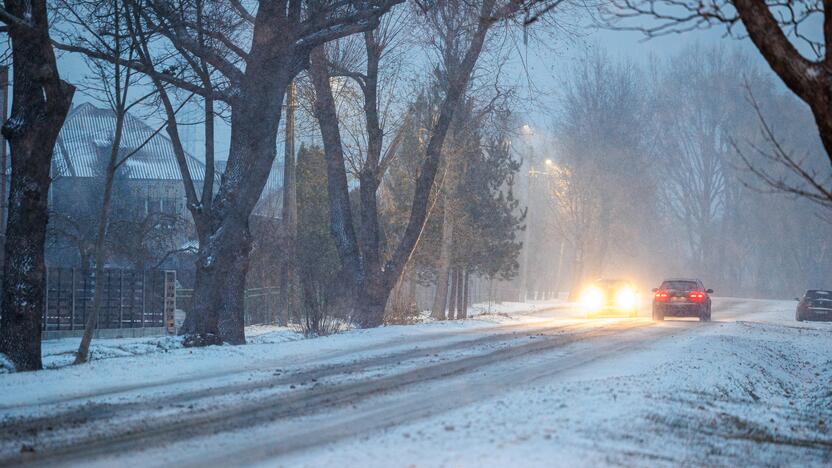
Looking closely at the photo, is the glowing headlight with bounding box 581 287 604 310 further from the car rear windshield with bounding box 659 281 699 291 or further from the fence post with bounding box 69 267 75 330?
the fence post with bounding box 69 267 75 330

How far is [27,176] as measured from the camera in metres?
13.1

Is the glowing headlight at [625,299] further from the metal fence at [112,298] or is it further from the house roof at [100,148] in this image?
the house roof at [100,148]

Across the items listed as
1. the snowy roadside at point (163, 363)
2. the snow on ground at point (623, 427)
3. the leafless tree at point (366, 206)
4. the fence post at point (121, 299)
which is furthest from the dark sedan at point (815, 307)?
the snow on ground at point (623, 427)

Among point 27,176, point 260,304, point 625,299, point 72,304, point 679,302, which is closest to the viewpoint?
point 27,176

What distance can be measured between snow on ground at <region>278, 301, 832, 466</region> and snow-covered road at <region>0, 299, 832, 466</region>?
25mm

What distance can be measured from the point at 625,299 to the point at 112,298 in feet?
76.9

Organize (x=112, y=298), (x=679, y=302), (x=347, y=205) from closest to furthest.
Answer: (x=347, y=205), (x=112, y=298), (x=679, y=302)

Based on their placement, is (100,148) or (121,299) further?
(100,148)

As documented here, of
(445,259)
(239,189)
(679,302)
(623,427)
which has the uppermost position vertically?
(239,189)

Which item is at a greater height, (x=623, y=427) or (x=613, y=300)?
(x=613, y=300)

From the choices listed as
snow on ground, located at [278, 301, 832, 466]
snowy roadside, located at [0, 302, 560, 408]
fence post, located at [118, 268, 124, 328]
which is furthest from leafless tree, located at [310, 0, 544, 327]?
snow on ground, located at [278, 301, 832, 466]

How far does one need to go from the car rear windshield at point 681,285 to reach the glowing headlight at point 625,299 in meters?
5.86

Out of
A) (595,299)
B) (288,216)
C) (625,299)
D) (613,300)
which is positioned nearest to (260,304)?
(288,216)

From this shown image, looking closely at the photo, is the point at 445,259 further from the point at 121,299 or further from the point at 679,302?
the point at 121,299
